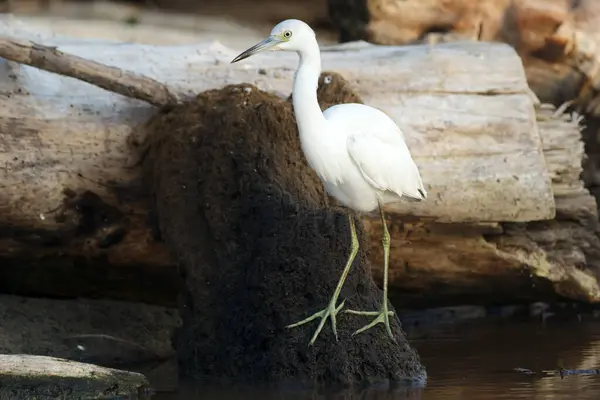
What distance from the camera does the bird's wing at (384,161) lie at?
21.9 ft

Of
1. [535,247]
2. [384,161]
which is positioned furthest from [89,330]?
[535,247]

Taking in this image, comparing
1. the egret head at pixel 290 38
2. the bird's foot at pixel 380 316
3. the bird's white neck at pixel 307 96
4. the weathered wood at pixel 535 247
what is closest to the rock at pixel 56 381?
the bird's foot at pixel 380 316

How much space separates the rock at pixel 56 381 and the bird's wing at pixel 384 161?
5.41 ft

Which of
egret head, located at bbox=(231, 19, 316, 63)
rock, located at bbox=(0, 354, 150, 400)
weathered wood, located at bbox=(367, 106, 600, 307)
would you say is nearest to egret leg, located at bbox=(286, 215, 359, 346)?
rock, located at bbox=(0, 354, 150, 400)

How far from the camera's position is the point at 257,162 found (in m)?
7.52

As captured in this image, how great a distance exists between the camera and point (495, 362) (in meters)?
7.41

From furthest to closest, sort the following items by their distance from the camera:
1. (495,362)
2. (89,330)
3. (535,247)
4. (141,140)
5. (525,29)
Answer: (525,29)
(535,247)
(89,330)
(141,140)
(495,362)

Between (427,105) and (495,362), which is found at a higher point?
(427,105)

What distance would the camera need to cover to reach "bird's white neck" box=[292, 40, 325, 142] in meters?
6.61

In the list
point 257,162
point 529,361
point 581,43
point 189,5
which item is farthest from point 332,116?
point 189,5

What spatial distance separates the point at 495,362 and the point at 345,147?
168 cm

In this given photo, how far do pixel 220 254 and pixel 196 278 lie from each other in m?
0.20

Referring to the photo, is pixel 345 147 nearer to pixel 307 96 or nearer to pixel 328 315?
pixel 307 96

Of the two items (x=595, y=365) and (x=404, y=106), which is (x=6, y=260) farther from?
(x=595, y=365)
